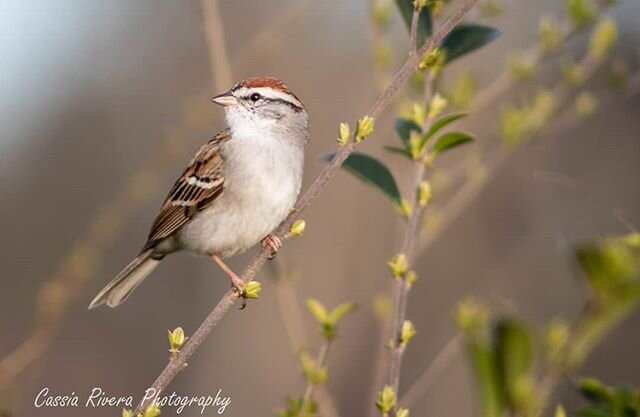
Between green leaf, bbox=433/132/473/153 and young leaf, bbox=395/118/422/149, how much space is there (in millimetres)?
73

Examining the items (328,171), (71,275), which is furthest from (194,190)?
(328,171)

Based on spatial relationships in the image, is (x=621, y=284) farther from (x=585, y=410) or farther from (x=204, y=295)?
(x=204, y=295)

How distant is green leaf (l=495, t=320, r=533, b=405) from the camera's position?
3.20ft

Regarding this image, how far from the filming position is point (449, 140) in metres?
2.10

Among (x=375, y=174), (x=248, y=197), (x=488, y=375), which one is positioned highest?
(x=375, y=174)

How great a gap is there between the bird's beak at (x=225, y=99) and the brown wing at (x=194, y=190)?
139 mm

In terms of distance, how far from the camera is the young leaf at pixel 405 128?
2.15 m

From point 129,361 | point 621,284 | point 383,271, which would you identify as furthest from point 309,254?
point 621,284

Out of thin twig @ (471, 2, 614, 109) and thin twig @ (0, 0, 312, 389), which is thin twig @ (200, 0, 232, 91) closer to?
thin twig @ (0, 0, 312, 389)

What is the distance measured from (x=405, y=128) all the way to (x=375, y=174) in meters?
0.14

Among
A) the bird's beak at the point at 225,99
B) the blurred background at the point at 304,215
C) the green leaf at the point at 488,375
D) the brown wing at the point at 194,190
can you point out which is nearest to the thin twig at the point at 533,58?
the blurred background at the point at 304,215

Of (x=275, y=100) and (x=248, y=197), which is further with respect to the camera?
(x=275, y=100)

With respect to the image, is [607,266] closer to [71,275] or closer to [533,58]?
[533,58]

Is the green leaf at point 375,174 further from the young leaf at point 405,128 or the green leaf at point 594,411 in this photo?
the green leaf at point 594,411
